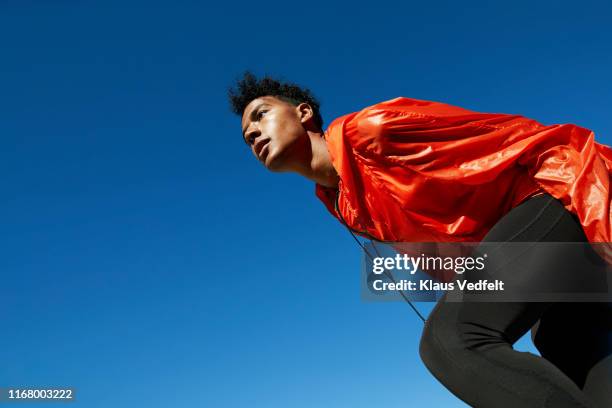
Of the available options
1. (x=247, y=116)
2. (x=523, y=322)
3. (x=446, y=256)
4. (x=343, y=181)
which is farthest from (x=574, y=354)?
(x=247, y=116)

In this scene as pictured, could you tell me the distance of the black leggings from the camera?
2.24 m

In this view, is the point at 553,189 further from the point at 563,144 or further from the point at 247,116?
the point at 247,116

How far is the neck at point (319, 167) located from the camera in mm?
3838

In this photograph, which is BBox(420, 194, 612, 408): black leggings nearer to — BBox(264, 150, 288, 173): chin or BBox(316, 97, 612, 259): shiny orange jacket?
BBox(316, 97, 612, 259): shiny orange jacket

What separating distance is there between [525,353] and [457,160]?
3.54 feet

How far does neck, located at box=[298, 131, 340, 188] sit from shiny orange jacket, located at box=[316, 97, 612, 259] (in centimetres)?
51

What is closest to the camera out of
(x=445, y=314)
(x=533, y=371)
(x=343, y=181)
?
(x=533, y=371)

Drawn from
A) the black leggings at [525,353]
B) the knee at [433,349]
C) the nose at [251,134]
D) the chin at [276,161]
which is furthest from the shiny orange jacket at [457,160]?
the nose at [251,134]

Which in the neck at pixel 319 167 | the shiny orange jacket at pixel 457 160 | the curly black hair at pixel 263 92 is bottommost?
the shiny orange jacket at pixel 457 160

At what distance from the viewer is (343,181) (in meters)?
3.38

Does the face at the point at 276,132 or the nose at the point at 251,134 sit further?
the nose at the point at 251,134

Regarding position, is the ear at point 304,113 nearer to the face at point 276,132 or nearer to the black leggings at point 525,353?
the face at point 276,132

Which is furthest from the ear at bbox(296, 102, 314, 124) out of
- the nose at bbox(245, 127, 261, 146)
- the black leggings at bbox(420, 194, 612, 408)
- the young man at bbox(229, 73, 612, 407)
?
the black leggings at bbox(420, 194, 612, 408)

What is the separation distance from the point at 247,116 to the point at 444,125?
1.63 meters
